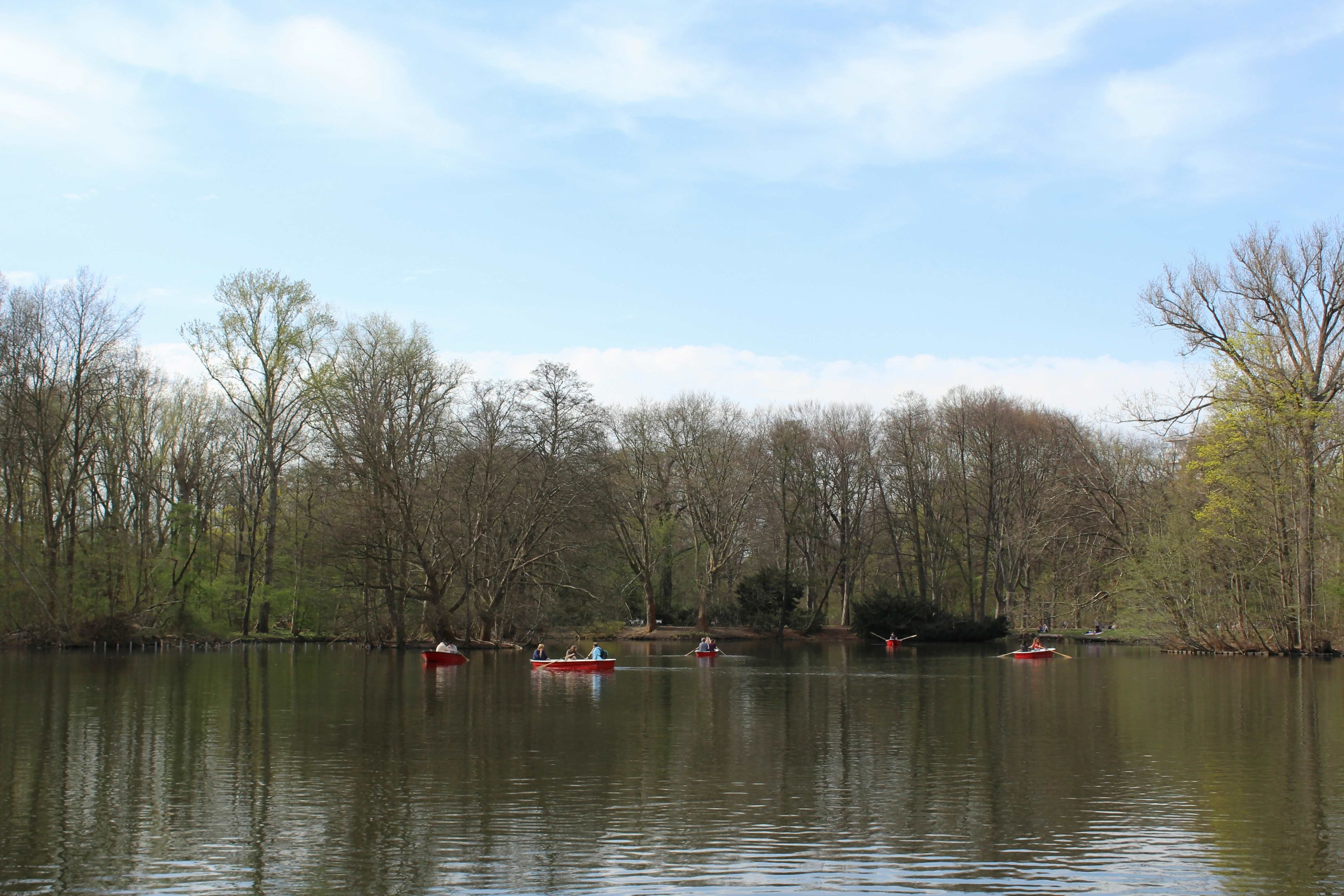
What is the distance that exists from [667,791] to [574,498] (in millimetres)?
38806

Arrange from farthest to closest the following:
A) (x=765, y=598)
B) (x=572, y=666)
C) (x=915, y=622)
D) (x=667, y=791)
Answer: (x=765, y=598) → (x=915, y=622) → (x=572, y=666) → (x=667, y=791)

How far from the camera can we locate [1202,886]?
35.3 ft

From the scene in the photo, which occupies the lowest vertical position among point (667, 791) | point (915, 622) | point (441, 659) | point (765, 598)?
point (915, 622)

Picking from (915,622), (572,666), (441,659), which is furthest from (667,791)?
(915,622)

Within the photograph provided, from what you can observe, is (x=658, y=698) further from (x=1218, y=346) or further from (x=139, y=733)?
(x=1218, y=346)

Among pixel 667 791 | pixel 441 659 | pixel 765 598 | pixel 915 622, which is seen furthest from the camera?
pixel 765 598

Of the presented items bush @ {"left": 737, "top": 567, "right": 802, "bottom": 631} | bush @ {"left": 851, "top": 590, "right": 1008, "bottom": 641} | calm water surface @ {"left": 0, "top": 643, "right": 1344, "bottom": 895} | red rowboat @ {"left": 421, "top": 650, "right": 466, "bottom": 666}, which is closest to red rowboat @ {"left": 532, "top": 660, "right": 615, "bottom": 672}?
red rowboat @ {"left": 421, "top": 650, "right": 466, "bottom": 666}

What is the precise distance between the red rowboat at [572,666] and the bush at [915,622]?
1199 inches

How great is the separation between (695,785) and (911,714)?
36.3ft

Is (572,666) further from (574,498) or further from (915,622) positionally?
(915,622)

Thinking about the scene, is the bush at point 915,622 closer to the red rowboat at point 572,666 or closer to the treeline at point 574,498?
the treeline at point 574,498

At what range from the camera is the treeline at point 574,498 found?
45906 millimetres

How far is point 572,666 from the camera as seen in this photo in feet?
132

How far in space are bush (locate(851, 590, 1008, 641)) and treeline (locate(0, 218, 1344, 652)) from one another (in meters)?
0.51
